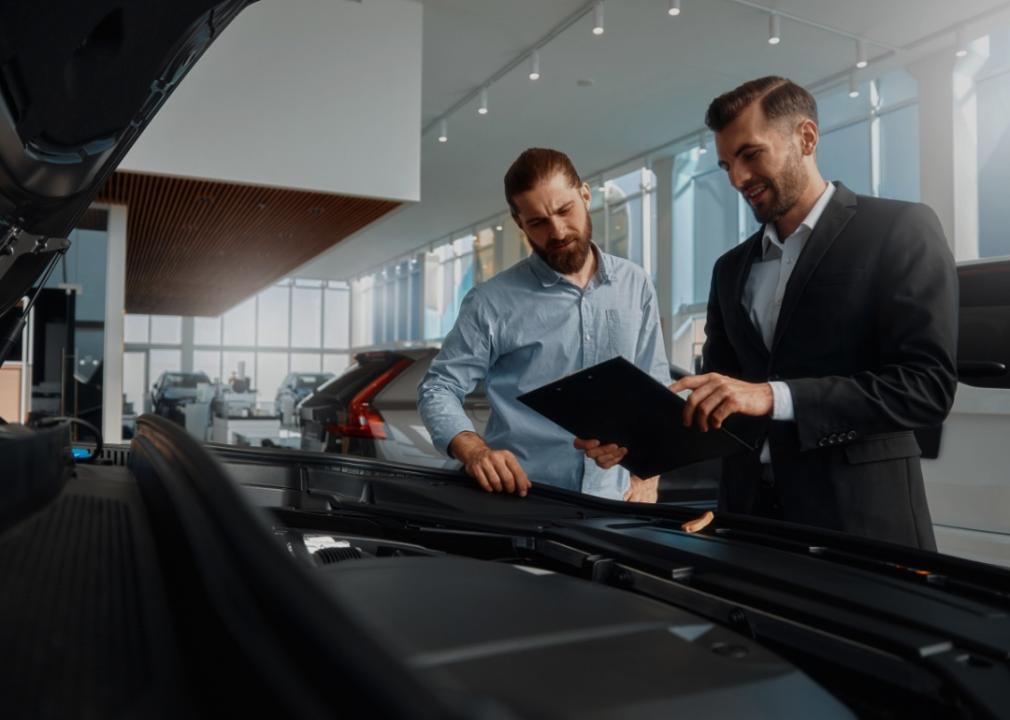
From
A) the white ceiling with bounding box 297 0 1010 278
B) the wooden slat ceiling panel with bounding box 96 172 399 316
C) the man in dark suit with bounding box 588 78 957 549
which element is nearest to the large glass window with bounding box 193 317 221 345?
the wooden slat ceiling panel with bounding box 96 172 399 316

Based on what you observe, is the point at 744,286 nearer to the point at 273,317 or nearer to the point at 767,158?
the point at 767,158

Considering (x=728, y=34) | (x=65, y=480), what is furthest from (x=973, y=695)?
(x=728, y=34)

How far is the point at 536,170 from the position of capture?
190 centimetres

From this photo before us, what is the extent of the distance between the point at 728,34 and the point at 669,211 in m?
4.03

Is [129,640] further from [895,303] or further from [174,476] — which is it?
[895,303]

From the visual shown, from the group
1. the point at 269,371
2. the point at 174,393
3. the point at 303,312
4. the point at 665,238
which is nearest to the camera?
the point at 665,238

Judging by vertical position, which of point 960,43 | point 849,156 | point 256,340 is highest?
point 960,43

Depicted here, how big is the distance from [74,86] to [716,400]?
1.01 meters

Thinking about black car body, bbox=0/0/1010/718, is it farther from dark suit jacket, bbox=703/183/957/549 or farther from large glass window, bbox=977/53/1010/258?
large glass window, bbox=977/53/1010/258

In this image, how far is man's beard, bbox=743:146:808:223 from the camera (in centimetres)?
154

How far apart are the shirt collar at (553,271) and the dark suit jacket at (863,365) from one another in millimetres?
547

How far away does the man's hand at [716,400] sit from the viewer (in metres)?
1.29

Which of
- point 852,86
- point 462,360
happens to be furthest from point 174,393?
point 462,360

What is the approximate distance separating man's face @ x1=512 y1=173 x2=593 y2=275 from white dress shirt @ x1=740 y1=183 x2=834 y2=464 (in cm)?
45
